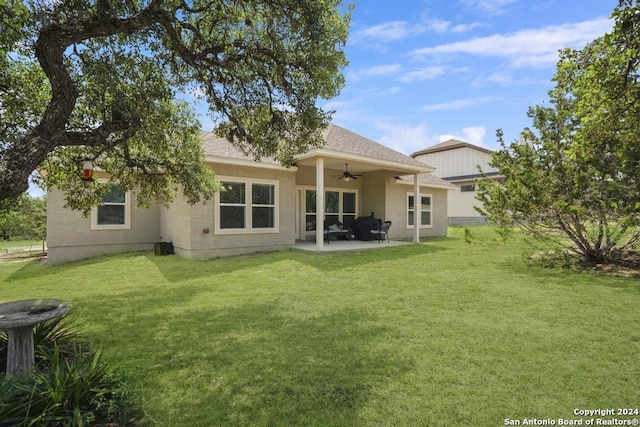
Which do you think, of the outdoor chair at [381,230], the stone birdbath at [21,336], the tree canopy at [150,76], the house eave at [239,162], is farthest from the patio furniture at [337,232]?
the stone birdbath at [21,336]

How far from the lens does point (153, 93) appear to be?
560cm

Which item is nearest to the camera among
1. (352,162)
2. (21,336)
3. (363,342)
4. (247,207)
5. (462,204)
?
(21,336)

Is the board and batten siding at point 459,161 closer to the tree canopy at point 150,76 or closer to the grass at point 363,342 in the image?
the grass at point 363,342

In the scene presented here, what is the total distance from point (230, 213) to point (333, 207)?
536 cm

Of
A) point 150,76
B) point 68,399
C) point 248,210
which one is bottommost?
point 68,399

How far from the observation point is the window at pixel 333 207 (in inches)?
558

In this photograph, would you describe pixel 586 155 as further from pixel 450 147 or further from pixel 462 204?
pixel 450 147

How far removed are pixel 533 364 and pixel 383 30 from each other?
Result: 8.10 meters

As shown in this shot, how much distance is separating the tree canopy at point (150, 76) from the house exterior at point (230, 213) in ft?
11.3

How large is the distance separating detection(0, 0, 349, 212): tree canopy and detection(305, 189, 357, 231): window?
24.0 ft

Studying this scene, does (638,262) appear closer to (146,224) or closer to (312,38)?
(312,38)

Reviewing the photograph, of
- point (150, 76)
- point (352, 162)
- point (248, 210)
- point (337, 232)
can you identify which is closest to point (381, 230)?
point (337, 232)

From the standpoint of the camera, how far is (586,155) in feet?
24.7

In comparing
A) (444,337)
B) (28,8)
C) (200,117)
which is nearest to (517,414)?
(444,337)
